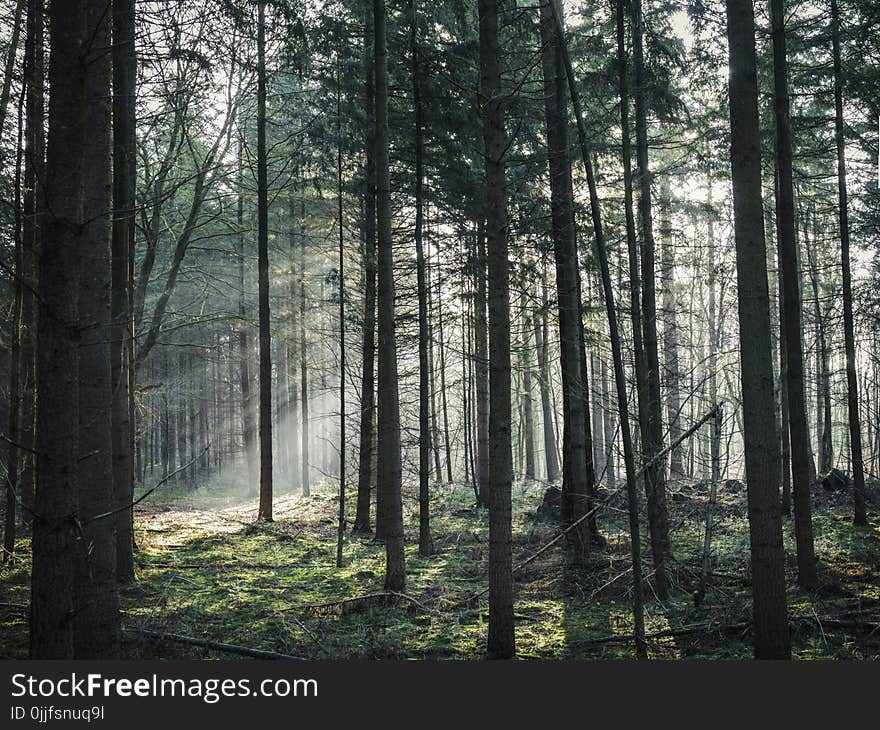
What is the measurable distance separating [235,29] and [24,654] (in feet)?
19.6

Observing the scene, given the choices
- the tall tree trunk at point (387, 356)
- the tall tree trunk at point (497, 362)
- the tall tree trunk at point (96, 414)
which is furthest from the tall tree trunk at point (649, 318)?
the tall tree trunk at point (96, 414)

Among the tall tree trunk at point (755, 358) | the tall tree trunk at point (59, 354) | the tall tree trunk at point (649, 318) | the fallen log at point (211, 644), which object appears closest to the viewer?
the tall tree trunk at point (59, 354)

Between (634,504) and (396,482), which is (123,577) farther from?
(634,504)

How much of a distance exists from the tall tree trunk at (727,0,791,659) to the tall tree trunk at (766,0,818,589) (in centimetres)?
319

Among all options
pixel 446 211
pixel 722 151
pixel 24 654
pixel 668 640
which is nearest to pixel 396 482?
pixel 668 640

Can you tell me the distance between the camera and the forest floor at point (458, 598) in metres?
6.59

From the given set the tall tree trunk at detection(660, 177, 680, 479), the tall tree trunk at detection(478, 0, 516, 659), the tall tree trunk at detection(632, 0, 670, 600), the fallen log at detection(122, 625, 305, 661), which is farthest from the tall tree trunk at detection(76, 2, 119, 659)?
the tall tree trunk at detection(632, 0, 670, 600)

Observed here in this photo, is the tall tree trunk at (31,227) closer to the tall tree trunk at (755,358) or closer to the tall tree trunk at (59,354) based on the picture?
the tall tree trunk at (59,354)

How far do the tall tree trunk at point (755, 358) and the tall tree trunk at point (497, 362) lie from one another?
2.09 metres

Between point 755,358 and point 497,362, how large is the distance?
7.43 ft

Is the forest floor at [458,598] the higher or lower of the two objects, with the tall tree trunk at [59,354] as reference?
lower

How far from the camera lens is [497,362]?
6.24 metres

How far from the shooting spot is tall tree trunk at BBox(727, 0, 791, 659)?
545 centimetres

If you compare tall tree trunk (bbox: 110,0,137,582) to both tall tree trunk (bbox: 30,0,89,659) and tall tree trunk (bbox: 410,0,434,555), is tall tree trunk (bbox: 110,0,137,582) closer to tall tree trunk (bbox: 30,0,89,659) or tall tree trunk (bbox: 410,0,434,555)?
tall tree trunk (bbox: 410,0,434,555)
